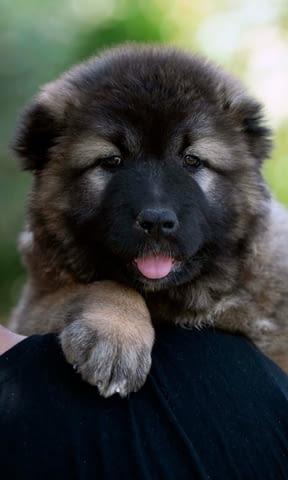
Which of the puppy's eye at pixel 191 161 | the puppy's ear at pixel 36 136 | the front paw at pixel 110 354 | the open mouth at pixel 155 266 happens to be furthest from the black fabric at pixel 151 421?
the puppy's ear at pixel 36 136

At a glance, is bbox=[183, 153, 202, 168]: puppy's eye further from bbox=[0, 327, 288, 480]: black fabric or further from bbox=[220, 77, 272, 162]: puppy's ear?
bbox=[0, 327, 288, 480]: black fabric

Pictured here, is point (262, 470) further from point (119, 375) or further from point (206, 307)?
point (206, 307)

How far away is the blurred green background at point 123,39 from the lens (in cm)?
751

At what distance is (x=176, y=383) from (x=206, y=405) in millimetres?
122

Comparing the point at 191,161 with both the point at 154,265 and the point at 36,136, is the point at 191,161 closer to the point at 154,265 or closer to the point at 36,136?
the point at 154,265

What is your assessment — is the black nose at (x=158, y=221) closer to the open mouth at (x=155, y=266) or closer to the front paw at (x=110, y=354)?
the open mouth at (x=155, y=266)

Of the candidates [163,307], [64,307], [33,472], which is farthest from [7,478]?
[163,307]

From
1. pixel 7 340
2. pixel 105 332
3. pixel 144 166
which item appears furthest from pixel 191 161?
pixel 7 340

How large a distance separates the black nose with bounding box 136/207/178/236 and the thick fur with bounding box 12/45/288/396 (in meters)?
0.01

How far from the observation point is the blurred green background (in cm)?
751

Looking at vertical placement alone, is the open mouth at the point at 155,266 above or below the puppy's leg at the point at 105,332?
above

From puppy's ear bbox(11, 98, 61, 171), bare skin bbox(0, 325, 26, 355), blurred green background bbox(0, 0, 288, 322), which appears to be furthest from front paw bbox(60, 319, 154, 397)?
blurred green background bbox(0, 0, 288, 322)

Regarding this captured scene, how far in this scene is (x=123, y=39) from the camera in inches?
320

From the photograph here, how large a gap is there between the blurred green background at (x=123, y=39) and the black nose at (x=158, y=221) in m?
4.67
